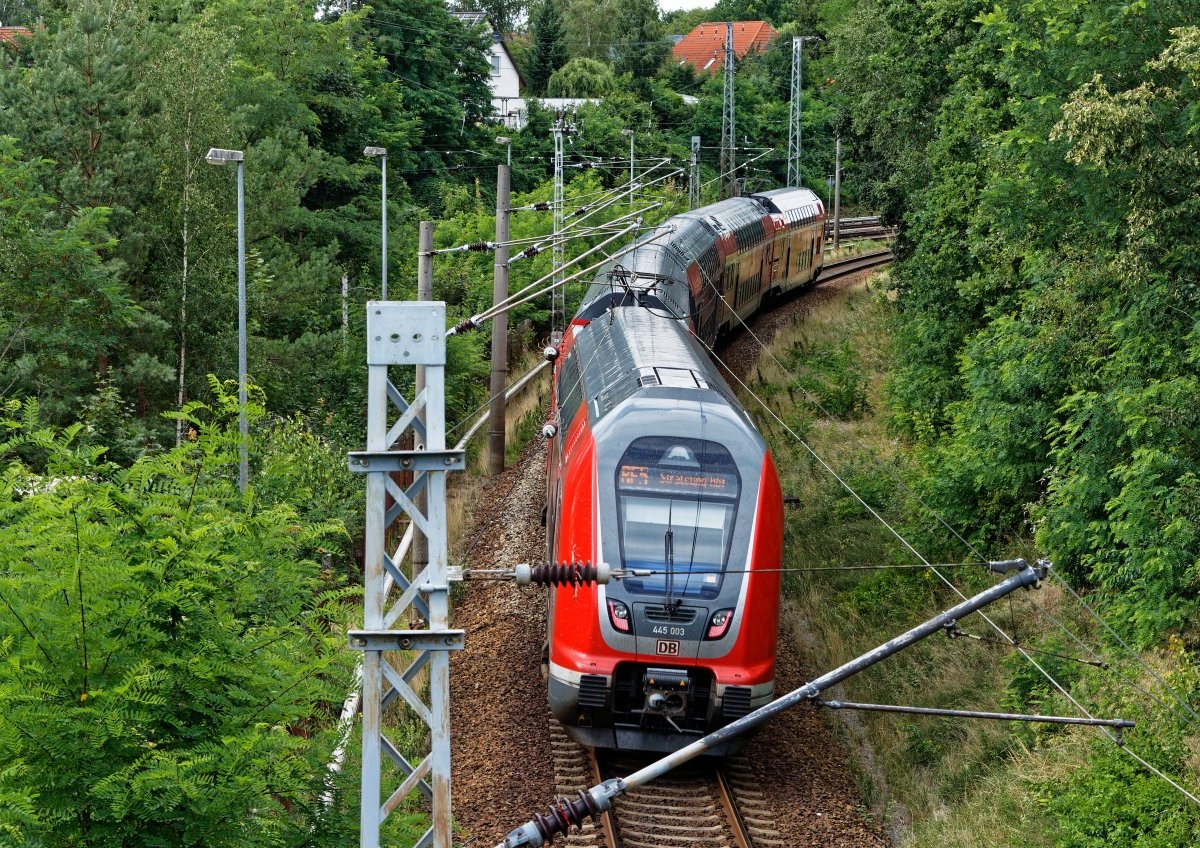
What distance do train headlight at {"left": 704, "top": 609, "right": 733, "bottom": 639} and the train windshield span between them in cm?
19

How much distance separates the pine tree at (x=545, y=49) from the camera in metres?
83.2

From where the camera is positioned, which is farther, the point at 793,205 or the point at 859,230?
the point at 859,230

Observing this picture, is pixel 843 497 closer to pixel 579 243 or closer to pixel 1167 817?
pixel 1167 817

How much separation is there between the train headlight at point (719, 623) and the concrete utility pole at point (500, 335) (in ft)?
37.4

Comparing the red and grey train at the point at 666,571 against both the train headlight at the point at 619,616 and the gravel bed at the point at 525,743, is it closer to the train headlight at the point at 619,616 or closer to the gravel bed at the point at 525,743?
the train headlight at the point at 619,616

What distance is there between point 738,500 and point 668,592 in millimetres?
1083

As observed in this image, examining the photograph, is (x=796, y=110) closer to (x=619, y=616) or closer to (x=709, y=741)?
(x=619, y=616)

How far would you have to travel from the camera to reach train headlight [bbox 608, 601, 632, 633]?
492 inches

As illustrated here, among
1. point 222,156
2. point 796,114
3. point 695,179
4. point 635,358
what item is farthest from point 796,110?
point 635,358

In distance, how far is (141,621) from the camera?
7.44 metres

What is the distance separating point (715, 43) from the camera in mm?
95250

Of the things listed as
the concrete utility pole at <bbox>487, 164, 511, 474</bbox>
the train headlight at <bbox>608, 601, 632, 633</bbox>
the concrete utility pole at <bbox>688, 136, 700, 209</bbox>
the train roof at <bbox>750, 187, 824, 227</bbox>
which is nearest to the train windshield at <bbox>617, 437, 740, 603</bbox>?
the train headlight at <bbox>608, 601, 632, 633</bbox>

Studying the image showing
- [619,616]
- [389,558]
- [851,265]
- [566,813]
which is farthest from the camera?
[851,265]

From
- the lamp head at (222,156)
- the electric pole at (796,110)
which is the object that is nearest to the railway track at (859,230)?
the electric pole at (796,110)
